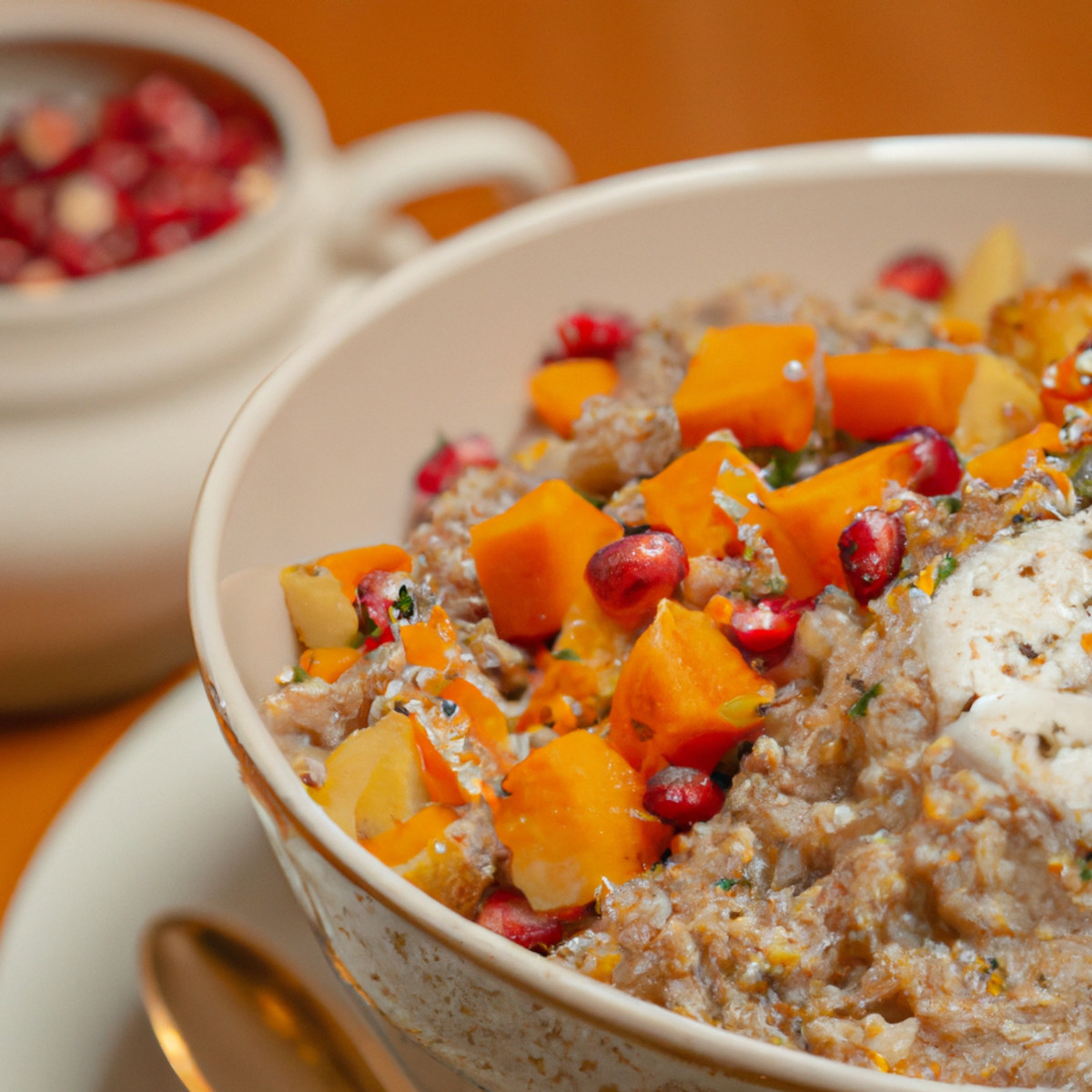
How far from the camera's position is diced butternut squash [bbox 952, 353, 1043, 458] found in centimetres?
77

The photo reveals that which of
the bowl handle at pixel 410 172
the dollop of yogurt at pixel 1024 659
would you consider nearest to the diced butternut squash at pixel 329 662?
the dollop of yogurt at pixel 1024 659

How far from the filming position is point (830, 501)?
694 millimetres

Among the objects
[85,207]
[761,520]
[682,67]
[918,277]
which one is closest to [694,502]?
[761,520]

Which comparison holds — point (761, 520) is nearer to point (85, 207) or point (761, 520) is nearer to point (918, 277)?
point (918, 277)

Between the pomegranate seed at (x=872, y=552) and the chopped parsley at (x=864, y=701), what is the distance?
0.08 meters

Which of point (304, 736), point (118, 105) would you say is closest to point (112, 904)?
point (304, 736)

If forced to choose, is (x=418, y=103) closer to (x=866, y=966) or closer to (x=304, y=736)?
(x=304, y=736)

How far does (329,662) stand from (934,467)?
0.37m

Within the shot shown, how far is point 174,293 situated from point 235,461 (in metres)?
0.59

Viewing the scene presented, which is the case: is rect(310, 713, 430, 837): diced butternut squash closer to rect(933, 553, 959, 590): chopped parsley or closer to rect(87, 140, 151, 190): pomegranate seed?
rect(933, 553, 959, 590): chopped parsley

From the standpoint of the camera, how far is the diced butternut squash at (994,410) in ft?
2.52

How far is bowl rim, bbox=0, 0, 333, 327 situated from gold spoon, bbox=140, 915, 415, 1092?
25.8 inches

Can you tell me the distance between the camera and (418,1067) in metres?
0.68

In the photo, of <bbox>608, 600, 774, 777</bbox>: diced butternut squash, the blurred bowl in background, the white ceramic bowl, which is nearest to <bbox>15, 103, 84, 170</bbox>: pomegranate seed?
the blurred bowl in background
